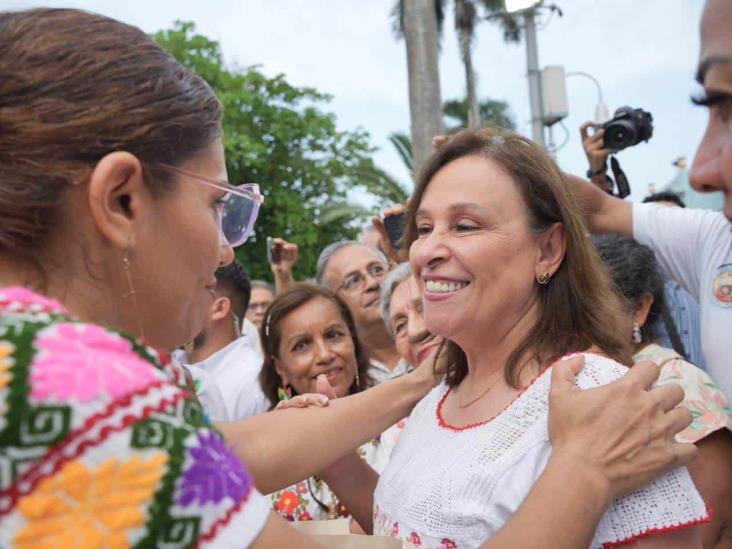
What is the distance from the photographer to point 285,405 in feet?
7.70

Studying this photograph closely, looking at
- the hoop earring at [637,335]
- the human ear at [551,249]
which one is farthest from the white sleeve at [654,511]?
the hoop earring at [637,335]

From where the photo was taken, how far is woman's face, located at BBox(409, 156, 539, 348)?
2076 mm

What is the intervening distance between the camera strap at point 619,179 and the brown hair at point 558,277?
195 centimetres

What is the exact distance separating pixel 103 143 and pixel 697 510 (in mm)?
1425

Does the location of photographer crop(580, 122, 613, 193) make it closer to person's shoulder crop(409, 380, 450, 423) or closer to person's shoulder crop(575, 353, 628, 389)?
person's shoulder crop(409, 380, 450, 423)

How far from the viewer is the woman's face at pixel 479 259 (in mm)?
2076

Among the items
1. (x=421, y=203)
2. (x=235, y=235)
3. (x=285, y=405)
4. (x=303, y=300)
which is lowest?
(x=303, y=300)

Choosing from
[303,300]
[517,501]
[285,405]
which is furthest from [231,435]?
[303,300]

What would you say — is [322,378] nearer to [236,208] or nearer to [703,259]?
[236,208]

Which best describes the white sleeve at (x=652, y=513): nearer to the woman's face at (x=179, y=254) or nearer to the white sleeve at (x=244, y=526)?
the white sleeve at (x=244, y=526)

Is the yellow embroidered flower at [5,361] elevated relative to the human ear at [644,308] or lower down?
elevated

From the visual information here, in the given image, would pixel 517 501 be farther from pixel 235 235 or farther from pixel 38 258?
pixel 38 258

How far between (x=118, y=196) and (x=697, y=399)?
1893 millimetres

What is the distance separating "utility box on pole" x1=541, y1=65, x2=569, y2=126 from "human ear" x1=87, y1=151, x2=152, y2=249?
784 cm
